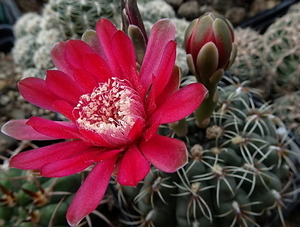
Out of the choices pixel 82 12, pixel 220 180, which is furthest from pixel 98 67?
pixel 82 12

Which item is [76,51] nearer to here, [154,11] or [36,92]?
[36,92]

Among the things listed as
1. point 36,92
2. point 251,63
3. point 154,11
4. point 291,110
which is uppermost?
point 36,92

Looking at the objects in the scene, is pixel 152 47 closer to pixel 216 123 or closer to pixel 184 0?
pixel 216 123

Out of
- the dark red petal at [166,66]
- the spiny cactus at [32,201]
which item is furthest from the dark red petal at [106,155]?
the spiny cactus at [32,201]

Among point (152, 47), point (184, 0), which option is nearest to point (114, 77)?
point (152, 47)

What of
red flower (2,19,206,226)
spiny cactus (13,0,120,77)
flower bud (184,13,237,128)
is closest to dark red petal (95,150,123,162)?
red flower (2,19,206,226)
